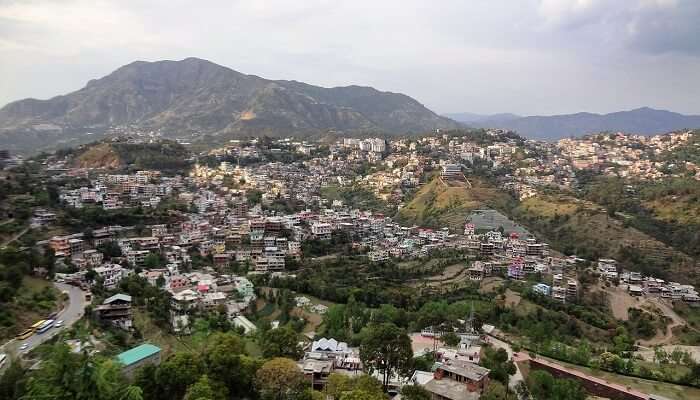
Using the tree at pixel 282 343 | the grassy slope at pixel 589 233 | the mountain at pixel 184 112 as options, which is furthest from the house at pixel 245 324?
the mountain at pixel 184 112

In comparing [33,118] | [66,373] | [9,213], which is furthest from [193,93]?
[66,373]

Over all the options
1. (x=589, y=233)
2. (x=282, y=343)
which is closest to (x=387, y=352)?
(x=282, y=343)

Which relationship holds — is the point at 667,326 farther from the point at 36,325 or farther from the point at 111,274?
the point at 36,325

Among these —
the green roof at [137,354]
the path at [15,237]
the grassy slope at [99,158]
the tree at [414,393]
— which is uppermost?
the grassy slope at [99,158]

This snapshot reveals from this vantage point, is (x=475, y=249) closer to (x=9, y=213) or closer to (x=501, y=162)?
(x=9, y=213)

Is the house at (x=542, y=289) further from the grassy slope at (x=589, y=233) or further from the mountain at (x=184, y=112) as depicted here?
the mountain at (x=184, y=112)

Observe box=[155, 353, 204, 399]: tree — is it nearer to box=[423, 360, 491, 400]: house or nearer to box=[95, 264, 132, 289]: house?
box=[423, 360, 491, 400]: house
